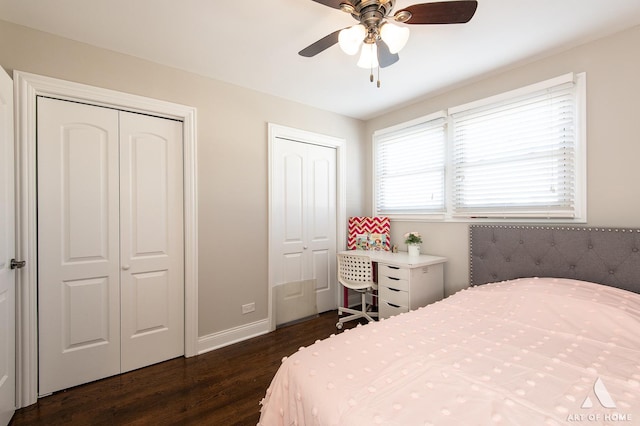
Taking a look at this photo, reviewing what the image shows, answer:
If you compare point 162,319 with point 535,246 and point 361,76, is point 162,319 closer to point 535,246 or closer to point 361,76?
point 361,76

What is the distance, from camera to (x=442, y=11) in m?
1.33

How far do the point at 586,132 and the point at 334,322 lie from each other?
109 inches

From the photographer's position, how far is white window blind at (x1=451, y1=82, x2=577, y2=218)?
7.06 ft

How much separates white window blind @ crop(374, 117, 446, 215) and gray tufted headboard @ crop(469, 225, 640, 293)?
62cm

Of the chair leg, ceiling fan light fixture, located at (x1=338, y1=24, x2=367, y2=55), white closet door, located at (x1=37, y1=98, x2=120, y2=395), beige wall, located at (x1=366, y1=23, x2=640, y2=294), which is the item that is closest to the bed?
beige wall, located at (x1=366, y1=23, x2=640, y2=294)

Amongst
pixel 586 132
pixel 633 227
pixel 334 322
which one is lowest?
pixel 334 322

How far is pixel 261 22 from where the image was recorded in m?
1.84

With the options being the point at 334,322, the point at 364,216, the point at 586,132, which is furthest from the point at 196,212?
the point at 586,132

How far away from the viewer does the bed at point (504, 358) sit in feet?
2.99

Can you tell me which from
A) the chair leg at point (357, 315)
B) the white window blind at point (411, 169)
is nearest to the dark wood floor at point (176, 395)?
the chair leg at point (357, 315)

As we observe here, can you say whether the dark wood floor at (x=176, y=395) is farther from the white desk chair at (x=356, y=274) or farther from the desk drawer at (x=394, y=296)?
the desk drawer at (x=394, y=296)

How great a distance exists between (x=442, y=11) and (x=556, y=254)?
1859 millimetres

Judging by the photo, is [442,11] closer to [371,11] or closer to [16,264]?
[371,11]

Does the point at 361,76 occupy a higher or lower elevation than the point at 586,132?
higher
